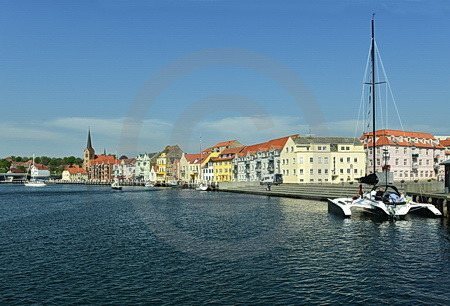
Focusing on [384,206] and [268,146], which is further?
[268,146]

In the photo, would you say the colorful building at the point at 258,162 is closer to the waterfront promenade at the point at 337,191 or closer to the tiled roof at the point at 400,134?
the waterfront promenade at the point at 337,191

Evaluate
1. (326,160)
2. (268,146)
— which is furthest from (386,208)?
(268,146)

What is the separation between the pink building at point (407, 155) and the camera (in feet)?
427

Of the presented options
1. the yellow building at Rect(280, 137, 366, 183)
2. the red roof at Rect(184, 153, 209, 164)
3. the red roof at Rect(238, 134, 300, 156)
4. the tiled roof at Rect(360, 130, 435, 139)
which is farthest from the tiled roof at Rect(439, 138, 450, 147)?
the red roof at Rect(184, 153, 209, 164)

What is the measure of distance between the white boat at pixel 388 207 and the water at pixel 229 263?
6.80 feet

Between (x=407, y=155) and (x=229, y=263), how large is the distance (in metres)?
123

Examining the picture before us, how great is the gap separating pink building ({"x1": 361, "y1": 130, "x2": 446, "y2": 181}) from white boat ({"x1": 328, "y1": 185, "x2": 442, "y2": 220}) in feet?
260

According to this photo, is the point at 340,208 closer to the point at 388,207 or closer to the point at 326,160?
the point at 388,207

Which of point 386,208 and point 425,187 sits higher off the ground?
point 425,187

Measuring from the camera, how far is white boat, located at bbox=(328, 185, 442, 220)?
1873 inches

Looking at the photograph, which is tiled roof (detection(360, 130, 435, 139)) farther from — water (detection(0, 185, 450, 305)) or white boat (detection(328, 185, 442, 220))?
water (detection(0, 185, 450, 305))

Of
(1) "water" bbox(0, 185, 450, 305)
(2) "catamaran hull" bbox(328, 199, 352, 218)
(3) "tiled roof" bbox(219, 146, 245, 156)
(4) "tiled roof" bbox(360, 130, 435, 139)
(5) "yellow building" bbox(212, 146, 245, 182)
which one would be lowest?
(1) "water" bbox(0, 185, 450, 305)

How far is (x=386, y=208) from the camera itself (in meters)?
48.2

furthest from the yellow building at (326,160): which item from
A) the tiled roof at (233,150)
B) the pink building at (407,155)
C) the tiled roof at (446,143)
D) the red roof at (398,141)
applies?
the tiled roof at (446,143)
